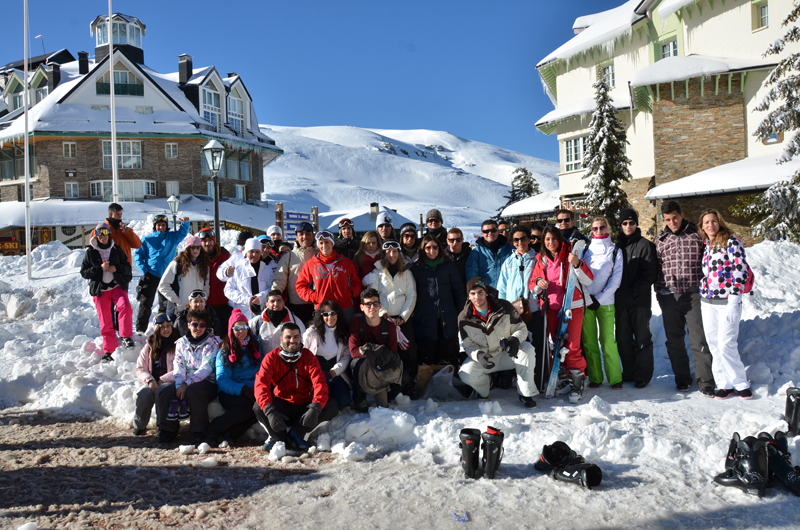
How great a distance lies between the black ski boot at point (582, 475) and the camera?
13.1 feet

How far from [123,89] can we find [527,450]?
32793mm

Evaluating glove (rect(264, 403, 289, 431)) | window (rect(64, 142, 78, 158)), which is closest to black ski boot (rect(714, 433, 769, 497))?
glove (rect(264, 403, 289, 431))

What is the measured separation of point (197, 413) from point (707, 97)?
65.8ft

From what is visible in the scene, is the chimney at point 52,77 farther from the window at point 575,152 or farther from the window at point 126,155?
the window at point 575,152

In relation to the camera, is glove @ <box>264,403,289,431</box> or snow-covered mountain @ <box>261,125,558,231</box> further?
snow-covered mountain @ <box>261,125,558,231</box>

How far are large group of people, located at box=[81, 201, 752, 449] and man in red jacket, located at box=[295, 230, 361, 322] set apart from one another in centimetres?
2

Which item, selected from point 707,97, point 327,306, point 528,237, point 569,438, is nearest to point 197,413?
point 327,306

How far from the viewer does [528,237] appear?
6.34m

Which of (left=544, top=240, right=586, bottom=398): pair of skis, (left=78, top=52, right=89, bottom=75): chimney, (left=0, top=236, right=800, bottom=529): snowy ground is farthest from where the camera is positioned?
(left=78, top=52, right=89, bottom=75): chimney

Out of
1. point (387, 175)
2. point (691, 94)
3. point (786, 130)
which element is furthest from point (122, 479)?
point (387, 175)

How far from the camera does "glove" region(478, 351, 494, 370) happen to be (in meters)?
5.74

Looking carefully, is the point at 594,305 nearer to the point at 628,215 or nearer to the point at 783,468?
the point at 628,215

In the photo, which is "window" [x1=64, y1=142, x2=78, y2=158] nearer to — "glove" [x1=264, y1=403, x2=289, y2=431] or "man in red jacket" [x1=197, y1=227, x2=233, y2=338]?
"man in red jacket" [x1=197, y1=227, x2=233, y2=338]

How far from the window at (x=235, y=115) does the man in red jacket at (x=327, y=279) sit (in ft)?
102
